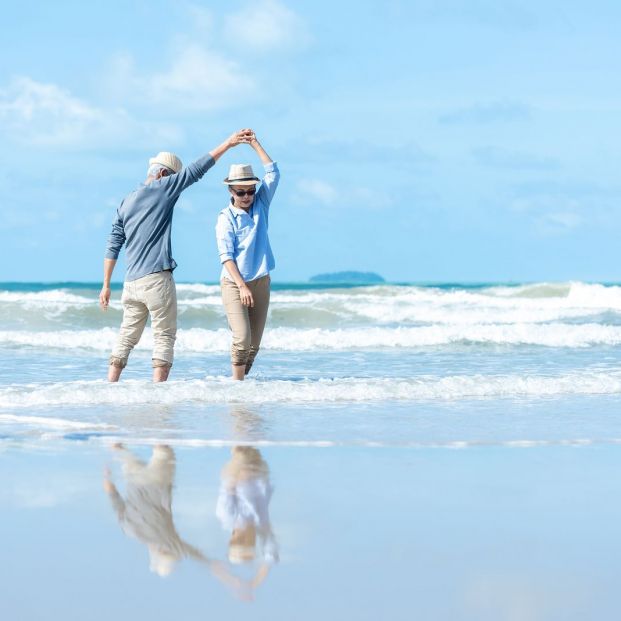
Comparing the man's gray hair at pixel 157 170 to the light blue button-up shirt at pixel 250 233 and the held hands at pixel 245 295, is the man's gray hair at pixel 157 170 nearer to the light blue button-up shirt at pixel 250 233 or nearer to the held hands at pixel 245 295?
the light blue button-up shirt at pixel 250 233

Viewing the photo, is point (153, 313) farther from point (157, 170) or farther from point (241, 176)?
point (241, 176)

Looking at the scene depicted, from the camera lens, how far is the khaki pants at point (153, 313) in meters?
7.45

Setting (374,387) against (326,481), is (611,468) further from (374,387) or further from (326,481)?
(374,387)

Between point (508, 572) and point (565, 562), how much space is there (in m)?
0.23

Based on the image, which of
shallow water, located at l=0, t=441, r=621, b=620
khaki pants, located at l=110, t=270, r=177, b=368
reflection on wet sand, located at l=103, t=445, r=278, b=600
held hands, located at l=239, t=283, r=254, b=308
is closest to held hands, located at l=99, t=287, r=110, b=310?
khaki pants, located at l=110, t=270, r=177, b=368

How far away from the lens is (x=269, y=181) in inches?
301

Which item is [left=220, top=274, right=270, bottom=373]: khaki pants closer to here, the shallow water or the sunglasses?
the sunglasses

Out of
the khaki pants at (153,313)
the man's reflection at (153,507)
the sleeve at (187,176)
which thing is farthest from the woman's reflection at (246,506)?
the sleeve at (187,176)

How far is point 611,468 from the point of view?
15.4 feet

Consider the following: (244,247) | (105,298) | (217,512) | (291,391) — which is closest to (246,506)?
(217,512)

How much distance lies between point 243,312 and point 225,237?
2.08ft

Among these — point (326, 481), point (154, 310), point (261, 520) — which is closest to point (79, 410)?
point (154, 310)

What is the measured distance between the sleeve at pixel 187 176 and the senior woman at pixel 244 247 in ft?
1.13

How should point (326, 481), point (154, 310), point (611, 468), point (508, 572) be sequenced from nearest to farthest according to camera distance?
point (508, 572) < point (326, 481) < point (611, 468) < point (154, 310)
